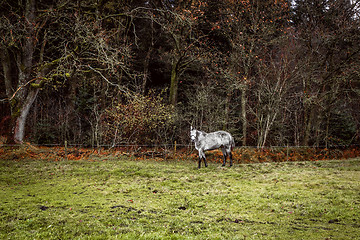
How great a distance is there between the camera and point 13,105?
602 inches

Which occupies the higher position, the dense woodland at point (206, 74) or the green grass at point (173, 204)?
the dense woodland at point (206, 74)

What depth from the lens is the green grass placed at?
5.39 metres

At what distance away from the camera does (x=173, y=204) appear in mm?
7398

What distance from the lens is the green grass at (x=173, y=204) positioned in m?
5.39

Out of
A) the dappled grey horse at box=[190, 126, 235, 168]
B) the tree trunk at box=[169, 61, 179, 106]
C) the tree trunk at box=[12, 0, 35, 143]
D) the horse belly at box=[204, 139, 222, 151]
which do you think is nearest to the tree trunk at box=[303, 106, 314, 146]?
the dappled grey horse at box=[190, 126, 235, 168]

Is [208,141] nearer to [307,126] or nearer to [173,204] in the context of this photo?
[173,204]

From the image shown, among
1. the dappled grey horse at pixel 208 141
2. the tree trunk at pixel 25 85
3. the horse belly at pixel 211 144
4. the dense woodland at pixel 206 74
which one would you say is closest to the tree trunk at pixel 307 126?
the dense woodland at pixel 206 74

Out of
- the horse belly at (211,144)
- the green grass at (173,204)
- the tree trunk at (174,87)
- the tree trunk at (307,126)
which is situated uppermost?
the tree trunk at (174,87)

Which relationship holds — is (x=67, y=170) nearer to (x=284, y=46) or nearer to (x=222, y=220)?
(x=222, y=220)

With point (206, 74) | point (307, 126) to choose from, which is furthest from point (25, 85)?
point (307, 126)

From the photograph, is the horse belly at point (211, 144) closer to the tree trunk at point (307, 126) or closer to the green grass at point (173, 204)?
the green grass at point (173, 204)

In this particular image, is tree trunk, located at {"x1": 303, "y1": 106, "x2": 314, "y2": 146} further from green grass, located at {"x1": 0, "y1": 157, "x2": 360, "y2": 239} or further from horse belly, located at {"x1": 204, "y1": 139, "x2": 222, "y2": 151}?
horse belly, located at {"x1": 204, "y1": 139, "x2": 222, "y2": 151}

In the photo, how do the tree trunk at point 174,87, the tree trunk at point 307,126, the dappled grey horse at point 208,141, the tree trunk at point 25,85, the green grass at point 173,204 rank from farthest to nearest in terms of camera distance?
1. the tree trunk at point 307,126
2. the tree trunk at point 174,87
3. the tree trunk at point 25,85
4. the dappled grey horse at point 208,141
5. the green grass at point 173,204

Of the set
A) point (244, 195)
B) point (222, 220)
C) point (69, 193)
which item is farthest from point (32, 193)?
point (244, 195)
